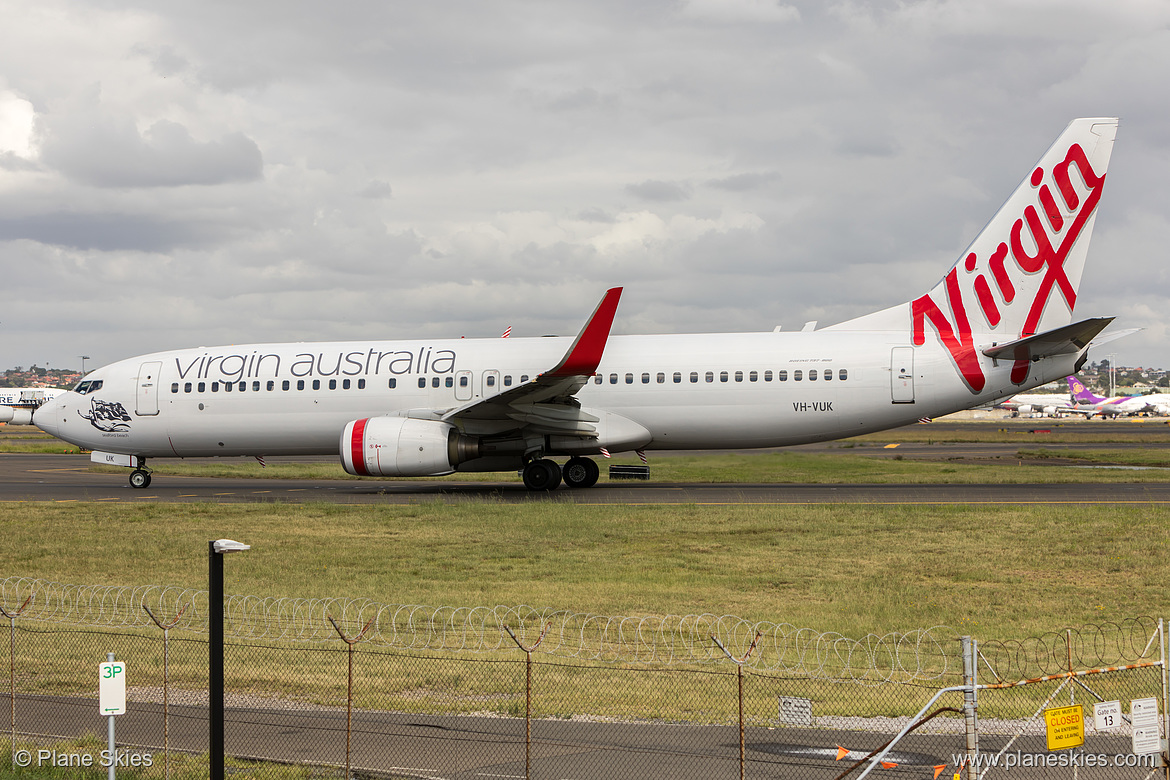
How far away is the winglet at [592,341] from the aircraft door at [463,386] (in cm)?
448

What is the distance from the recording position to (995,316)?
1145 inches

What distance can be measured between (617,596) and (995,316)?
17.9 m

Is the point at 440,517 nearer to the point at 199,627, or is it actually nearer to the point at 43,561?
the point at 43,561

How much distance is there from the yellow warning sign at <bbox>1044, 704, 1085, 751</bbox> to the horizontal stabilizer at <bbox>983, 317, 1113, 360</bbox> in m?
20.2

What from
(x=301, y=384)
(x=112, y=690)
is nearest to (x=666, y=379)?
(x=301, y=384)

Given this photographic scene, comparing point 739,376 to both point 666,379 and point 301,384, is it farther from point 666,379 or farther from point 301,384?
point 301,384

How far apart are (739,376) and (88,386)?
20505 mm

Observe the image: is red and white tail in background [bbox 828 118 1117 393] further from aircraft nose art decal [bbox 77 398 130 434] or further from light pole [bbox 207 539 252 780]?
light pole [bbox 207 539 252 780]

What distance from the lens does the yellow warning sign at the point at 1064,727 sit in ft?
24.1

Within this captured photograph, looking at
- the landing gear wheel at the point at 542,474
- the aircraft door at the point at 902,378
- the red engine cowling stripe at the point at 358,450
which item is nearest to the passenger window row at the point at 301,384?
the landing gear wheel at the point at 542,474

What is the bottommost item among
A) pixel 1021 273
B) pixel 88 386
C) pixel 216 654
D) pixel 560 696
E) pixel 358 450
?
pixel 560 696

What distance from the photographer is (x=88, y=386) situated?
111 ft

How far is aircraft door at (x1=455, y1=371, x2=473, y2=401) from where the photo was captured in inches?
1206

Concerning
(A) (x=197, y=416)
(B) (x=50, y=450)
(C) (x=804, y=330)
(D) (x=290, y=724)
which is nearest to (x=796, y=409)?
(C) (x=804, y=330)
